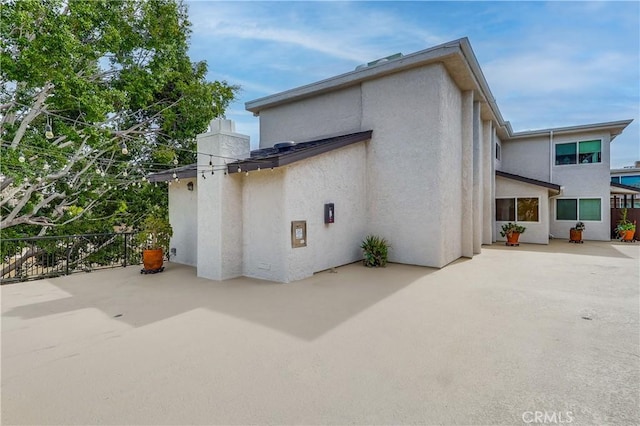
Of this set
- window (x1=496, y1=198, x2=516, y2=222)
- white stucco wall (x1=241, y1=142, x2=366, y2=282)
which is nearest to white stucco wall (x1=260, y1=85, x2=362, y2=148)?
white stucco wall (x1=241, y1=142, x2=366, y2=282)

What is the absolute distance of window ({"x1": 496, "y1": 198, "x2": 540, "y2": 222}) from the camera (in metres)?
14.7

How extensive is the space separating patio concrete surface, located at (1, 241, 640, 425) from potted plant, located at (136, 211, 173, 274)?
5.09ft

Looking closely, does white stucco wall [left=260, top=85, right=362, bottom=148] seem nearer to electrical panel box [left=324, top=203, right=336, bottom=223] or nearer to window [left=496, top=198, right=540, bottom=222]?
electrical panel box [left=324, top=203, right=336, bottom=223]

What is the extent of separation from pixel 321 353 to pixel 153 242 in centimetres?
689

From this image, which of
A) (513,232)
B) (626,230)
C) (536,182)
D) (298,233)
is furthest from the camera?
(626,230)

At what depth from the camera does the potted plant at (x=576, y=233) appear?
596 inches

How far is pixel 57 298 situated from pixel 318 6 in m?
10.3

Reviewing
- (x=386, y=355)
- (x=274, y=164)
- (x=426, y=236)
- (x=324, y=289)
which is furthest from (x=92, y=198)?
(x=386, y=355)

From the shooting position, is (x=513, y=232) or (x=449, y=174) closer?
(x=449, y=174)

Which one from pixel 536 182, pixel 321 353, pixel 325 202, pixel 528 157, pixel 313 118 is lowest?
pixel 321 353

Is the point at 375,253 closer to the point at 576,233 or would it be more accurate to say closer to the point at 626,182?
the point at 576,233

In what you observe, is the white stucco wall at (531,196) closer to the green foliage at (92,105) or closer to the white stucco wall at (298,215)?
the white stucco wall at (298,215)

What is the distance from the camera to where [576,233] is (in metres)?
15.2

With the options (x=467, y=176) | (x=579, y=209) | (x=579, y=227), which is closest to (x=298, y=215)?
(x=467, y=176)
